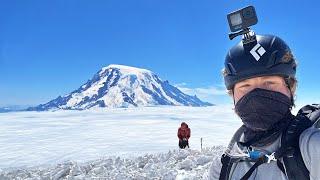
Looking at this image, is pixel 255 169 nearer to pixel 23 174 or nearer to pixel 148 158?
pixel 148 158

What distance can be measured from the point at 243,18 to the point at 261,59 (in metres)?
0.30

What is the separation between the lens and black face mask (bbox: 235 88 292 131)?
7.56 feet

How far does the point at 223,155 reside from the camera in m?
2.55

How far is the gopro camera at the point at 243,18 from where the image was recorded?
2533mm

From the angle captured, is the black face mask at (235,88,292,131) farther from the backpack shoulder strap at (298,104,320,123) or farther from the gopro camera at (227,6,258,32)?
the gopro camera at (227,6,258,32)

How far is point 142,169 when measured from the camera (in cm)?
1219

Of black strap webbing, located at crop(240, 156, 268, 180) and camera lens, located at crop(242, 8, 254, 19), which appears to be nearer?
black strap webbing, located at crop(240, 156, 268, 180)

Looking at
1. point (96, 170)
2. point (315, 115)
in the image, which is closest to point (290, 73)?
point (315, 115)

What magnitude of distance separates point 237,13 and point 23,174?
12956 millimetres

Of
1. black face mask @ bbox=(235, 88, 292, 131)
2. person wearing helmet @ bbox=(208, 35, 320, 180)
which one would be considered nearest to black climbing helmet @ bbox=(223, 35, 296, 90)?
person wearing helmet @ bbox=(208, 35, 320, 180)

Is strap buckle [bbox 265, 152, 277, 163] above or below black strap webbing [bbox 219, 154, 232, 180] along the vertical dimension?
above

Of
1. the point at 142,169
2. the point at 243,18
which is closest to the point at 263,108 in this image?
the point at 243,18

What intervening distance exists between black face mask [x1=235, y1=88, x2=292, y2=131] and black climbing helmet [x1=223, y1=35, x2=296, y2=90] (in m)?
0.13

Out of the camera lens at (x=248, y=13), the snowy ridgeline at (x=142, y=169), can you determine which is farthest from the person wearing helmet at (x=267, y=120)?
the snowy ridgeline at (x=142, y=169)
